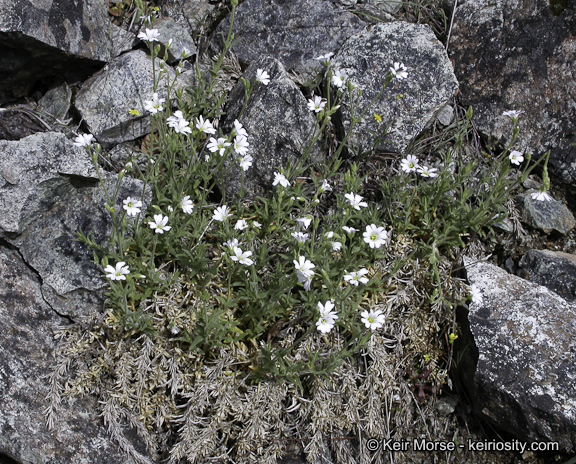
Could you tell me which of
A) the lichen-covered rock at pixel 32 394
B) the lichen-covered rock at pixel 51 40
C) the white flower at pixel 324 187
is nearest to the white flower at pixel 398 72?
the white flower at pixel 324 187

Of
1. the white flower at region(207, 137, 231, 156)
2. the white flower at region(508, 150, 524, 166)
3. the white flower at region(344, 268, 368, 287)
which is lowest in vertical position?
the white flower at region(344, 268, 368, 287)

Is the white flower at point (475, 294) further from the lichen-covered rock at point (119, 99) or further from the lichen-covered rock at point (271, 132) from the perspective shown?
the lichen-covered rock at point (119, 99)

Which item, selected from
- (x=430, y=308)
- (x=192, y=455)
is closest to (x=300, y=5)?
(x=430, y=308)

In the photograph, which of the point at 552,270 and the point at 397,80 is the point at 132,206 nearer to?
the point at 397,80

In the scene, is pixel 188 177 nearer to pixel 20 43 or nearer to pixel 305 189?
pixel 305 189

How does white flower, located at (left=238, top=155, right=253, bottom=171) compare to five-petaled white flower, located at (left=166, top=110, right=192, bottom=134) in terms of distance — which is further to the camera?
white flower, located at (left=238, top=155, right=253, bottom=171)

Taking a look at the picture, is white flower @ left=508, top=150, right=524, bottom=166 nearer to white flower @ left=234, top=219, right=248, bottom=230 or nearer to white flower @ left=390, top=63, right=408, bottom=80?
white flower @ left=390, top=63, right=408, bottom=80

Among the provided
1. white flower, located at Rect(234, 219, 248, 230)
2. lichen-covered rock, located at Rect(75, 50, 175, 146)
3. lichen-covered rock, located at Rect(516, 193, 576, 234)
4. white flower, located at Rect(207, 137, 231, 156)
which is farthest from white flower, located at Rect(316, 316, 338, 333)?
lichen-covered rock, located at Rect(75, 50, 175, 146)
